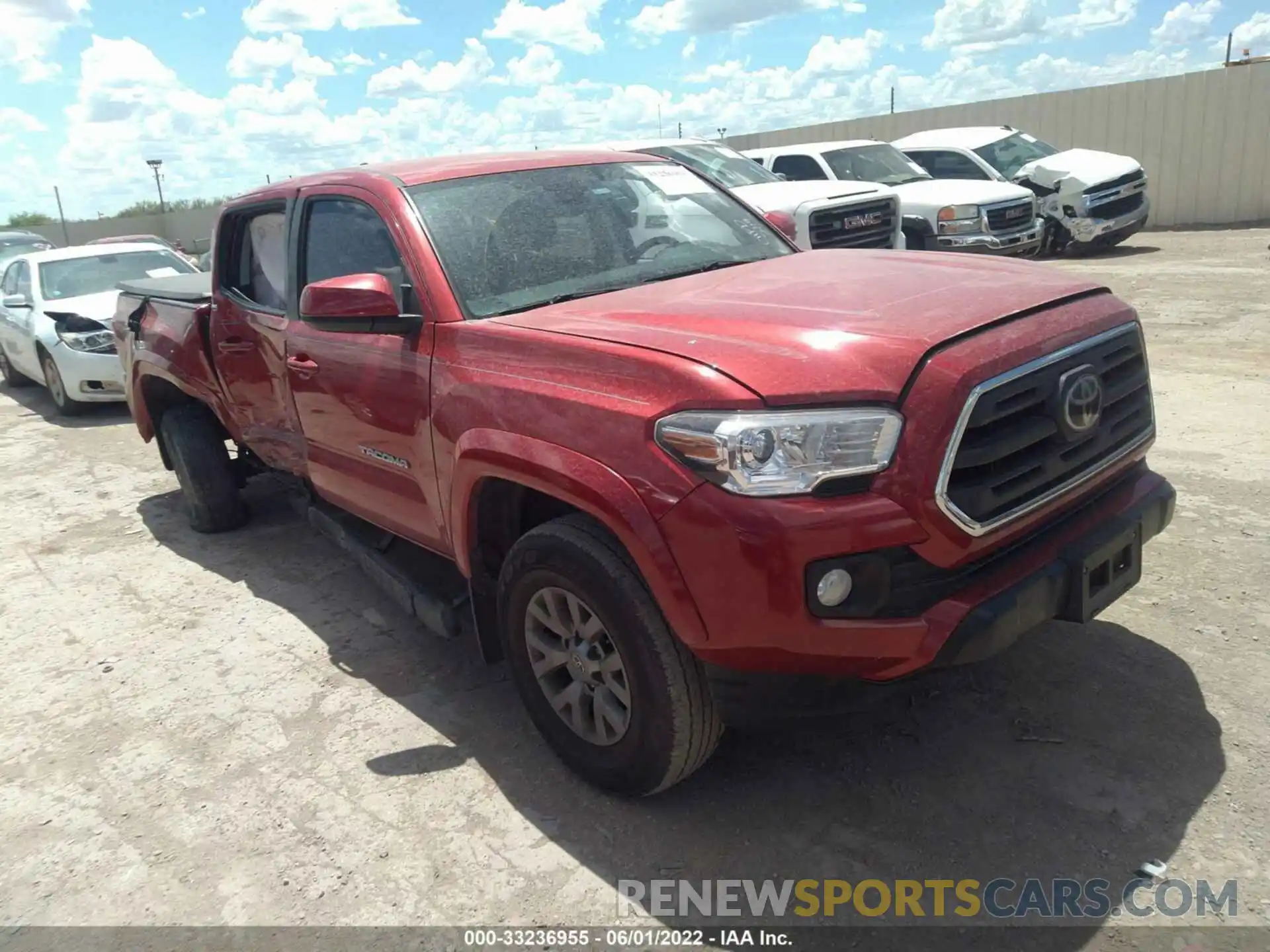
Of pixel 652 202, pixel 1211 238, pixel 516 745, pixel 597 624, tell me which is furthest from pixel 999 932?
pixel 1211 238

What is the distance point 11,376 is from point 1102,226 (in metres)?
14.8

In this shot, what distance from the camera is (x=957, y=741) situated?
3.16m

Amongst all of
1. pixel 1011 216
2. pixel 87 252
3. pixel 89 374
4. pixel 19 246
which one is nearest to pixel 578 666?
pixel 89 374

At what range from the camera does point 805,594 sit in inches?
92.7

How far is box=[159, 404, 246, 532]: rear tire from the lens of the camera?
18.9ft

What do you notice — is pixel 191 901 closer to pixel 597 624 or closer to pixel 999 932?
pixel 597 624

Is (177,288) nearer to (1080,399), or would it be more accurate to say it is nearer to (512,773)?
(512,773)

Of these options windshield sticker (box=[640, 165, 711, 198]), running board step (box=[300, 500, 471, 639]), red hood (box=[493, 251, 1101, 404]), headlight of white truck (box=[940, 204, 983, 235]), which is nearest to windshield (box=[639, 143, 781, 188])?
headlight of white truck (box=[940, 204, 983, 235])

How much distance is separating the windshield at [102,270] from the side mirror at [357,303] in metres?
8.05

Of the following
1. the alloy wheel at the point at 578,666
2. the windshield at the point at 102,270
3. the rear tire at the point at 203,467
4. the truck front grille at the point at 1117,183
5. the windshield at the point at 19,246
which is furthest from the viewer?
the windshield at the point at 19,246

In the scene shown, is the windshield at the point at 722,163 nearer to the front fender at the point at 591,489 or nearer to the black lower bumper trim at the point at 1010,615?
the front fender at the point at 591,489

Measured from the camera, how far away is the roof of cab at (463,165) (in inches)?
148

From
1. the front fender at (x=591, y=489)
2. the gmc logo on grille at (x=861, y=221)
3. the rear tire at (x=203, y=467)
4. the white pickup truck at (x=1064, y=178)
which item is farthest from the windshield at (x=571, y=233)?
the white pickup truck at (x=1064, y=178)

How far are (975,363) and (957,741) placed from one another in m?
1.35
